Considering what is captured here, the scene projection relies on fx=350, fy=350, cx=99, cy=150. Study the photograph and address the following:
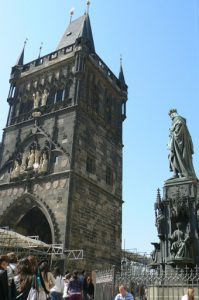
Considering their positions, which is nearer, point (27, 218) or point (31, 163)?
point (31, 163)

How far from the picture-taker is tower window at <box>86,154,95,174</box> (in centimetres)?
2303

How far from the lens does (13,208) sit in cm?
2247

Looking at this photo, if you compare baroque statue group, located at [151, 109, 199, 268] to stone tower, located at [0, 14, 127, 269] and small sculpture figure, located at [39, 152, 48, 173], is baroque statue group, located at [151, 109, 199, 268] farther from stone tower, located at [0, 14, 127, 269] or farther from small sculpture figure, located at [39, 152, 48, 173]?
small sculpture figure, located at [39, 152, 48, 173]

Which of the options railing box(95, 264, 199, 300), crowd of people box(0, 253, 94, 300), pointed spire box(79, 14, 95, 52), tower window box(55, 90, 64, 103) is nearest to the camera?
crowd of people box(0, 253, 94, 300)

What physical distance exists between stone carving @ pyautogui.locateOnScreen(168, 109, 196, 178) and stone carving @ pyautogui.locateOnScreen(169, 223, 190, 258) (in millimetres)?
1474

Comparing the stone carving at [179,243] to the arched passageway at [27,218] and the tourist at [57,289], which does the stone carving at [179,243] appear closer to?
the tourist at [57,289]

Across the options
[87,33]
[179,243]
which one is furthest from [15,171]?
[179,243]

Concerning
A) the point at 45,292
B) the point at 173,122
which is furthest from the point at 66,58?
the point at 45,292

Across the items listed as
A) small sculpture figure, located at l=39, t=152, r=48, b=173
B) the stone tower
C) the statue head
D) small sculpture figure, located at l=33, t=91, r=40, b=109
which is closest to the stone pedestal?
the statue head

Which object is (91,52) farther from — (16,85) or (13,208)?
(13,208)

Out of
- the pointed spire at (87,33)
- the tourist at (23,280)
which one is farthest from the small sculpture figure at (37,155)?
the tourist at (23,280)

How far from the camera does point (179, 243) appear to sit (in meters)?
7.51

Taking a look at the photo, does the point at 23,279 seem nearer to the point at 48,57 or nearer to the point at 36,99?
the point at 36,99

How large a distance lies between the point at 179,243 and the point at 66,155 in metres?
15.0
